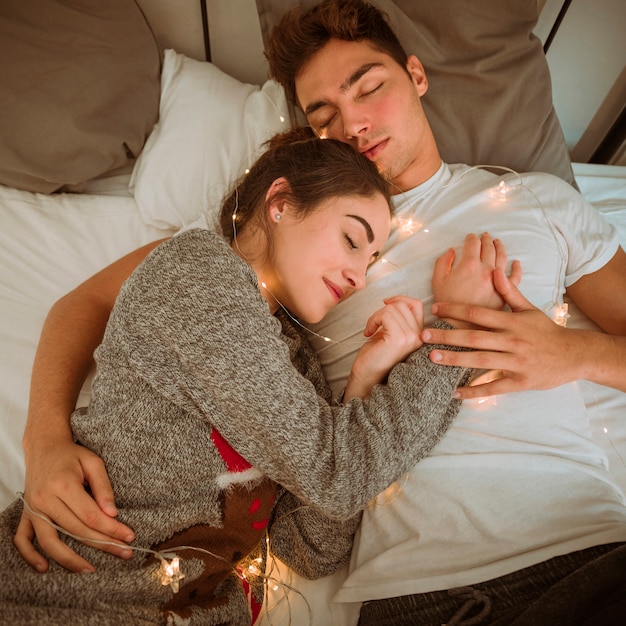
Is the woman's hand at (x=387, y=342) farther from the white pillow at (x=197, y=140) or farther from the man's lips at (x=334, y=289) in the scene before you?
the white pillow at (x=197, y=140)

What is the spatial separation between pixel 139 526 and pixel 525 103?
162 centimetres

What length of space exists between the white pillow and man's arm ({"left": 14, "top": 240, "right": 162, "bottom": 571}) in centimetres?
39

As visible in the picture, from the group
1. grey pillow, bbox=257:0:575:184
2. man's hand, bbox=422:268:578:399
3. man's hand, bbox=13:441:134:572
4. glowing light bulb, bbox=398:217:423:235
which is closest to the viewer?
man's hand, bbox=13:441:134:572

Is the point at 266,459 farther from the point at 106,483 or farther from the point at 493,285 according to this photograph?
the point at 493,285

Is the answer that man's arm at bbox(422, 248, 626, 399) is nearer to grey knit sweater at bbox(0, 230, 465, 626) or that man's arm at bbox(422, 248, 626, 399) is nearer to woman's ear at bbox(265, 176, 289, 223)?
grey knit sweater at bbox(0, 230, 465, 626)

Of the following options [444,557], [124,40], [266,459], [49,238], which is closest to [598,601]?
[444,557]

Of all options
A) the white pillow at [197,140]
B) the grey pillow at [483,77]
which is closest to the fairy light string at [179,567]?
the white pillow at [197,140]

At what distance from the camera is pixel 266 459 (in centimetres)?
96

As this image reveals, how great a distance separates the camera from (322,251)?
1139 millimetres

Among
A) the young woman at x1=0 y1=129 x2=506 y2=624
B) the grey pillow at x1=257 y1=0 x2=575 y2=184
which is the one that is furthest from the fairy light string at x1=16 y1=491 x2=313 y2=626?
the grey pillow at x1=257 y1=0 x2=575 y2=184

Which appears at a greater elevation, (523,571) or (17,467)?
(523,571)

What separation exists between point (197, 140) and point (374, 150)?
0.62m

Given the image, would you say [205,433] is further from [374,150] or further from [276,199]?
[374,150]

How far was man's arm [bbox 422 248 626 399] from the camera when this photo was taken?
3.38 ft
